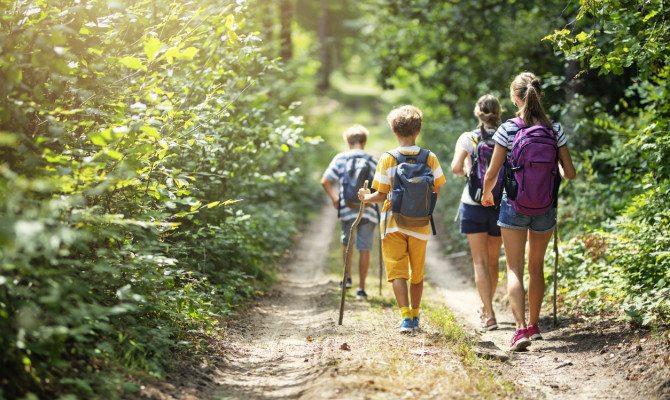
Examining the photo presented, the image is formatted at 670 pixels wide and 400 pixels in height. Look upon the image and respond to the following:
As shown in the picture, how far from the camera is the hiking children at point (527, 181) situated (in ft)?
18.4

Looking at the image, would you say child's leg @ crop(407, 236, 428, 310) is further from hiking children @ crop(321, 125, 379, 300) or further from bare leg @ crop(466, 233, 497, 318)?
hiking children @ crop(321, 125, 379, 300)

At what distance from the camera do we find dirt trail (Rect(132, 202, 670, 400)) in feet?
14.5

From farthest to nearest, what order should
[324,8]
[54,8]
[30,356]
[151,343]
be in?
1. [324,8]
2. [151,343]
3. [54,8]
4. [30,356]

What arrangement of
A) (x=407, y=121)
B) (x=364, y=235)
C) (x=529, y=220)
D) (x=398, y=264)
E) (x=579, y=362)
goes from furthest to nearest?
(x=364, y=235) < (x=398, y=264) < (x=407, y=121) < (x=529, y=220) < (x=579, y=362)

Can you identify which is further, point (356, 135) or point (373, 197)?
point (356, 135)

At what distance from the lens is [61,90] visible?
4395 millimetres

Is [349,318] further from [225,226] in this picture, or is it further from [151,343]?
[151,343]

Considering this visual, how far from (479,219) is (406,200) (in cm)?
116

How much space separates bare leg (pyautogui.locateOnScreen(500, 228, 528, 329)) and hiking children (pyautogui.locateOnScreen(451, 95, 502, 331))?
698 millimetres

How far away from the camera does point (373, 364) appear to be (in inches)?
189

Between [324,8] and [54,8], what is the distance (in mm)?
30358

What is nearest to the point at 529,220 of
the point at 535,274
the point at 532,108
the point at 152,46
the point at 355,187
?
the point at 535,274

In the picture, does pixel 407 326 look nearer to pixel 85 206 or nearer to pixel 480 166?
pixel 480 166

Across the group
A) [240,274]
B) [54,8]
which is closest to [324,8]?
[240,274]
